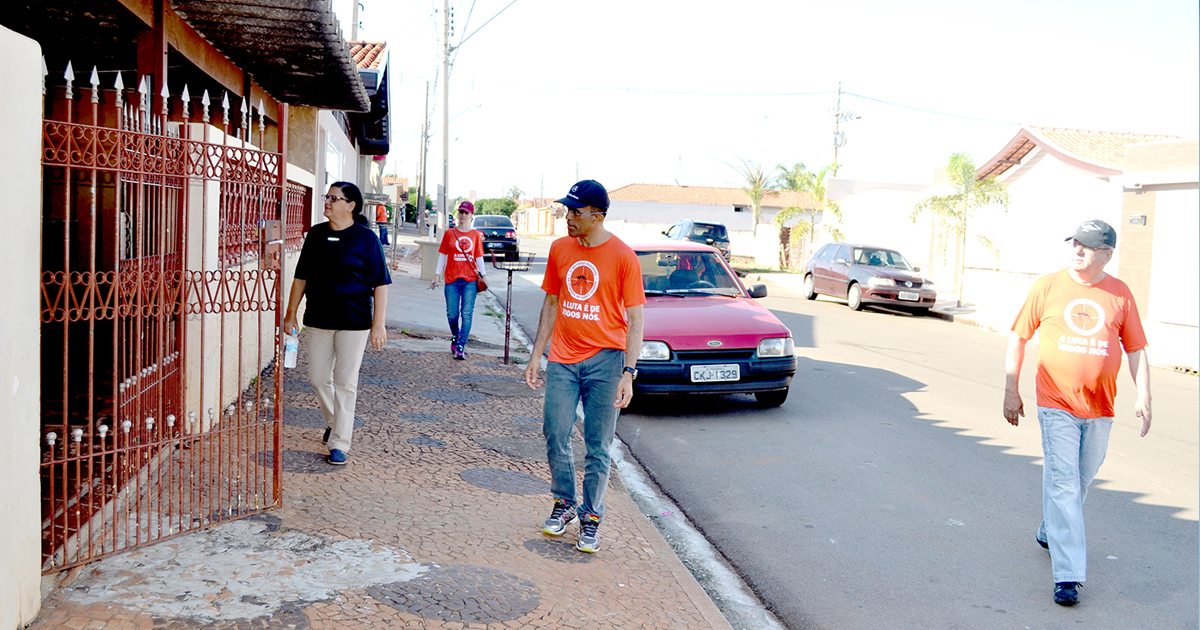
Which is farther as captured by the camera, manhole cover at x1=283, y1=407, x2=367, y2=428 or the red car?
the red car

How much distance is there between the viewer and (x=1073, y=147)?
947 inches

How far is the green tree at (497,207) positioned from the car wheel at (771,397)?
3552 inches

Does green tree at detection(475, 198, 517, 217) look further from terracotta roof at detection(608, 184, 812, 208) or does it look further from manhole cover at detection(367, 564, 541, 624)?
manhole cover at detection(367, 564, 541, 624)

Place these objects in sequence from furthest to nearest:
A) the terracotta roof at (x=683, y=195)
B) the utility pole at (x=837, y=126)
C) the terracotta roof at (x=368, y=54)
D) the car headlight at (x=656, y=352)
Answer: the terracotta roof at (x=683, y=195) → the utility pole at (x=837, y=126) → the terracotta roof at (x=368, y=54) → the car headlight at (x=656, y=352)

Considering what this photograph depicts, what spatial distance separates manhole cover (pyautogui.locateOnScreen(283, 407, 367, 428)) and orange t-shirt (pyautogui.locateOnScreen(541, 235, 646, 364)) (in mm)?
2992

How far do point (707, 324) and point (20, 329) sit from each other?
232 inches

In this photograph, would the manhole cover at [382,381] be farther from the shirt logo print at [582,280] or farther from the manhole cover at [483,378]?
the shirt logo print at [582,280]

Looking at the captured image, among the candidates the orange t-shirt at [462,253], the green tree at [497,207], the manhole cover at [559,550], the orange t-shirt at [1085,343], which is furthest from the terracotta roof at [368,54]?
the green tree at [497,207]

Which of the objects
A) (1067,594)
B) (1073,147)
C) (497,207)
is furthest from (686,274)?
(497,207)

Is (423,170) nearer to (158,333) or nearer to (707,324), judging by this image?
(707,324)

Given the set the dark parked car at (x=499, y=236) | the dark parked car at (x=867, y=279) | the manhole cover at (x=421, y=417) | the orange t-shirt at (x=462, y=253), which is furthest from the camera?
the dark parked car at (x=499, y=236)

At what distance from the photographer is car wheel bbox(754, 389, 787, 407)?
28.8 ft

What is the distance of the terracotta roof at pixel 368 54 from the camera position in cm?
1420

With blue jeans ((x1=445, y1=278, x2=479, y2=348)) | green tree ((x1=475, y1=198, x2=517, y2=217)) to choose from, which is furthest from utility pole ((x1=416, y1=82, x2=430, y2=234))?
green tree ((x1=475, y1=198, x2=517, y2=217))
